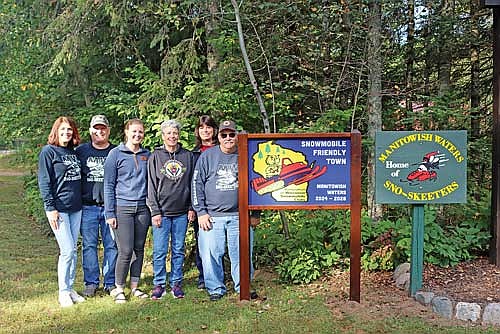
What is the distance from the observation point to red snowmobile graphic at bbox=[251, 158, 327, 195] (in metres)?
5.00

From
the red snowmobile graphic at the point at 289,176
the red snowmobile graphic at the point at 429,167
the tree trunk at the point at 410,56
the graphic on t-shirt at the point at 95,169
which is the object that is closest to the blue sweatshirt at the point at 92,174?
the graphic on t-shirt at the point at 95,169

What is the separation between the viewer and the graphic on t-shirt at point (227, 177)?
201 inches

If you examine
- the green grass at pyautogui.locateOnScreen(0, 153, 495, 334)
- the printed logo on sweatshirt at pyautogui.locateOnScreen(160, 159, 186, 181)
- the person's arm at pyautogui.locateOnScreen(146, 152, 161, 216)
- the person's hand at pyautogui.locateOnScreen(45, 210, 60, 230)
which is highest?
the printed logo on sweatshirt at pyautogui.locateOnScreen(160, 159, 186, 181)

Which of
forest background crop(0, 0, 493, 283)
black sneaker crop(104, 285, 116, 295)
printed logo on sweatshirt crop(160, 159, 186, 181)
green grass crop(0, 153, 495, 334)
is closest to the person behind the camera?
green grass crop(0, 153, 495, 334)

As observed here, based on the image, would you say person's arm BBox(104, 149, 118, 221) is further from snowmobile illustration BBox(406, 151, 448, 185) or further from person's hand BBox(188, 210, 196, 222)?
snowmobile illustration BBox(406, 151, 448, 185)

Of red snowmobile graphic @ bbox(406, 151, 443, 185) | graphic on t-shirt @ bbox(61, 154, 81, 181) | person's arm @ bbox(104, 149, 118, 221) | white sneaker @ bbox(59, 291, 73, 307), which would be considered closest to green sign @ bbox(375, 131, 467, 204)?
red snowmobile graphic @ bbox(406, 151, 443, 185)

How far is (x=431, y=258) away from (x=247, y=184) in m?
2.06

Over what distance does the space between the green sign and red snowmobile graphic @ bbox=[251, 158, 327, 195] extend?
64cm

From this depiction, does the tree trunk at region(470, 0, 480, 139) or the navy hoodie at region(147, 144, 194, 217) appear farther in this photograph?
the tree trunk at region(470, 0, 480, 139)

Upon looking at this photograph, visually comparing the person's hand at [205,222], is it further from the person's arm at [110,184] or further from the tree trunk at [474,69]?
the tree trunk at [474,69]

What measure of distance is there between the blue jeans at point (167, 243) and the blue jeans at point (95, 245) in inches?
19.4

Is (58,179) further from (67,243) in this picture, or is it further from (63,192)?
(67,243)

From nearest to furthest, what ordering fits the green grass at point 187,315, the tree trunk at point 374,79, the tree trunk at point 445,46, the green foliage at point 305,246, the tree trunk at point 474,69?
the green grass at point 187,315, the green foliage at point 305,246, the tree trunk at point 374,79, the tree trunk at point 445,46, the tree trunk at point 474,69

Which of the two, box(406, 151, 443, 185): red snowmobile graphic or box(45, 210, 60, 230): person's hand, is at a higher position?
box(406, 151, 443, 185): red snowmobile graphic
